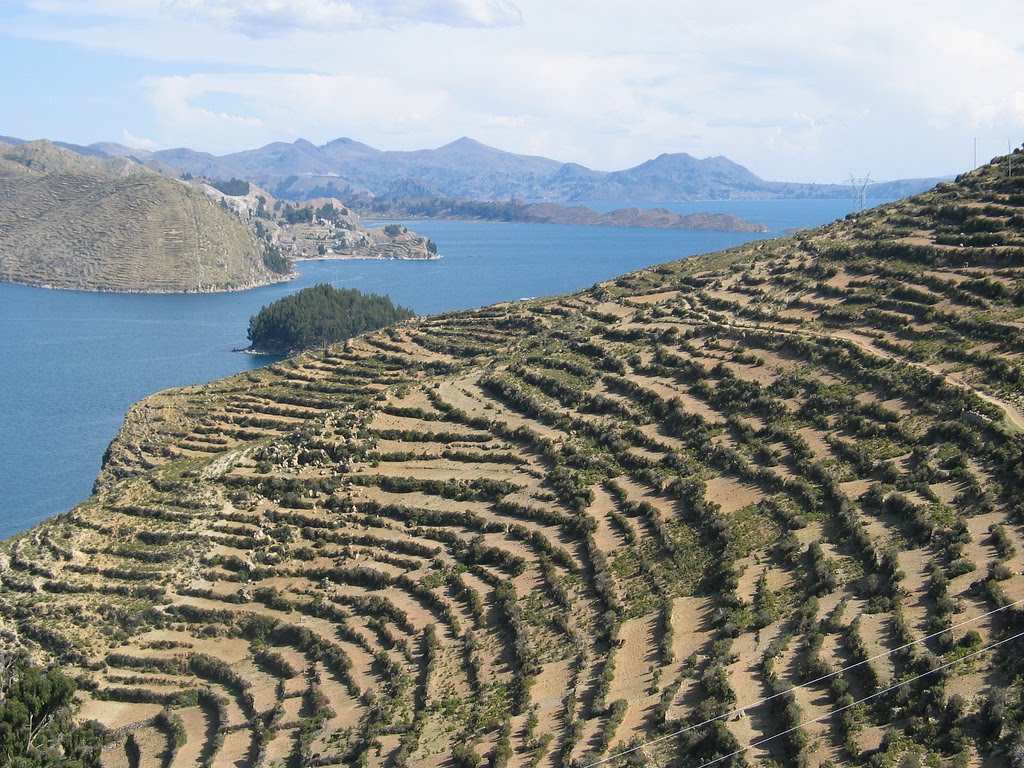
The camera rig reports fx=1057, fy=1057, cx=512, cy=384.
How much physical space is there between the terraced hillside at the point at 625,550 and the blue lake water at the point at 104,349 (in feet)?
→ 64.5

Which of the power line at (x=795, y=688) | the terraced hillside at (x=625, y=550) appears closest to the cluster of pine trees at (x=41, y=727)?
the terraced hillside at (x=625, y=550)

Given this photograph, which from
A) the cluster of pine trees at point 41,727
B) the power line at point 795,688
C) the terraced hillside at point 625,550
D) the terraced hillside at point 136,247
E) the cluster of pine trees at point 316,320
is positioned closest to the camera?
the power line at point 795,688

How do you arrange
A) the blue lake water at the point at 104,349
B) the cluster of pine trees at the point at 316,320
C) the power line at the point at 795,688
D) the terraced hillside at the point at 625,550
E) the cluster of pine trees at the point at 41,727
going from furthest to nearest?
the cluster of pine trees at the point at 316,320 < the blue lake water at the point at 104,349 < the cluster of pine trees at the point at 41,727 < the terraced hillside at the point at 625,550 < the power line at the point at 795,688

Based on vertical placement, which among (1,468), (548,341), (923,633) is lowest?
(1,468)

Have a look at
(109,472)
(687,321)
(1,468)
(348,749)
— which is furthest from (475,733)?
(1,468)

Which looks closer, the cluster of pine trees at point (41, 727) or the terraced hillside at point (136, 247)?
the cluster of pine trees at point (41, 727)

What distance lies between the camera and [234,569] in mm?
39031

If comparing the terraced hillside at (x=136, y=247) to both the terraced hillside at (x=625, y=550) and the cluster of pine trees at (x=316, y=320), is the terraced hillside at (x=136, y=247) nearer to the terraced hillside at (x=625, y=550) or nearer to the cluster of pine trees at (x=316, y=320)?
the cluster of pine trees at (x=316, y=320)

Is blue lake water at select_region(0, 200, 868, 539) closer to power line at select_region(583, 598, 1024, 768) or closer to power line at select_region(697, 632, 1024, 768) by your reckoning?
power line at select_region(583, 598, 1024, 768)

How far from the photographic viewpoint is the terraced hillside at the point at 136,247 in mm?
172125

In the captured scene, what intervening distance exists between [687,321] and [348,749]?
92.0 feet

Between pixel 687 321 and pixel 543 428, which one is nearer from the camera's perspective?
pixel 543 428

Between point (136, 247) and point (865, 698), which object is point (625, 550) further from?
point (136, 247)

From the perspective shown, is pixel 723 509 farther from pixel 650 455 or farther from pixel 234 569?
pixel 234 569
